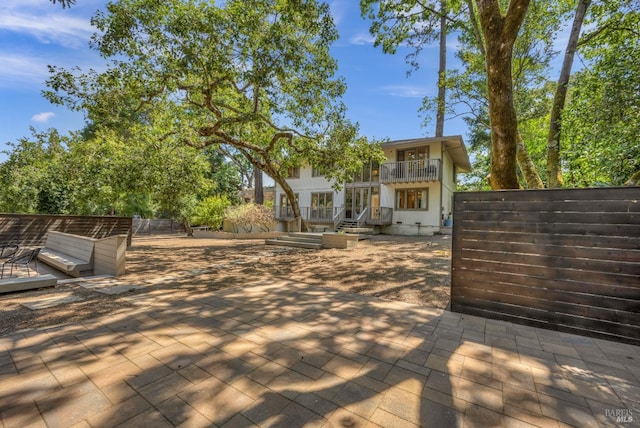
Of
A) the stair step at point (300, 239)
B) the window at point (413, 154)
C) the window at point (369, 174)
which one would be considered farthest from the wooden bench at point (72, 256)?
the window at point (413, 154)

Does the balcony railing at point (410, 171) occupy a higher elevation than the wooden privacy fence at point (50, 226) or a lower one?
higher

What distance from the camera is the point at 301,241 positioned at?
11.2m

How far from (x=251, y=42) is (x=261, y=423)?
8.61 m

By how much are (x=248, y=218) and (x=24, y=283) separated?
10.9 m

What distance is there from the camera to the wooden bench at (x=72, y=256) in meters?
5.77

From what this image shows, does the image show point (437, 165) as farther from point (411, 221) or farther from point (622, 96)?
point (622, 96)

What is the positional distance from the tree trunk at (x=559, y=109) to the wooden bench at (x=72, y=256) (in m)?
11.6

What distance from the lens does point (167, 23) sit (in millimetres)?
7188

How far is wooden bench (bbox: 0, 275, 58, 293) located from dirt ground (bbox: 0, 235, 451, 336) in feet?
0.31

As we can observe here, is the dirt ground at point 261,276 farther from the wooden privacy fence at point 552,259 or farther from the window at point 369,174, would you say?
the window at point 369,174

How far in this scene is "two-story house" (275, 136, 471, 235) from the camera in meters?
15.4

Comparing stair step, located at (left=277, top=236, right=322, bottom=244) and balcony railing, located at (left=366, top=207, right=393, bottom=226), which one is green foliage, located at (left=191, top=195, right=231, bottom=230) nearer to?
stair step, located at (left=277, top=236, right=322, bottom=244)

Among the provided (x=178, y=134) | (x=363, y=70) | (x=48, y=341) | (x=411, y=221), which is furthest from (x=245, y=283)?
(x=411, y=221)

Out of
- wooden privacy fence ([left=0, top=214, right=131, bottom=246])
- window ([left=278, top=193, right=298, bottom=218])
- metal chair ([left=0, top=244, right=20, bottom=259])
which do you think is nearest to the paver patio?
metal chair ([left=0, top=244, right=20, bottom=259])
